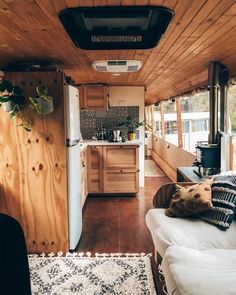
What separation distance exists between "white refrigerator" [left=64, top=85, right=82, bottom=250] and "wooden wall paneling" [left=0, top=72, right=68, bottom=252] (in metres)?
0.05

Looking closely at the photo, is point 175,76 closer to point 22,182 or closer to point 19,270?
point 22,182

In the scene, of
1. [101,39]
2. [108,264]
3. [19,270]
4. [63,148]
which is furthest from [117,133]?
[19,270]

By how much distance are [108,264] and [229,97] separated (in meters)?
2.41

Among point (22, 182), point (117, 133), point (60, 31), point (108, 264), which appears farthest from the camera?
point (117, 133)

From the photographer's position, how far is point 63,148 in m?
3.00

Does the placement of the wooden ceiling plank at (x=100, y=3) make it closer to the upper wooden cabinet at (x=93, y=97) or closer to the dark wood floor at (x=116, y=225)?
the dark wood floor at (x=116, y=225)

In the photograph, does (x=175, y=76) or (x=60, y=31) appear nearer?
(x=60, y=31)

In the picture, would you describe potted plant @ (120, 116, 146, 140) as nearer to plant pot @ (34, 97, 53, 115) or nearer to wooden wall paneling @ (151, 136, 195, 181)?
wooden wall paneling @ (151, 136, 195, 181)

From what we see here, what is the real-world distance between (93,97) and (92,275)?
353 cm

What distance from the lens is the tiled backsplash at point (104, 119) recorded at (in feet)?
19.6

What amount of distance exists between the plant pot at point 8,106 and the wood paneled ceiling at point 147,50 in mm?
461

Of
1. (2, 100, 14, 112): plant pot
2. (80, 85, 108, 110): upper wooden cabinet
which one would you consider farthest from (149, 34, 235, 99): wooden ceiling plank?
(2, 100, 14, 112): plant pot

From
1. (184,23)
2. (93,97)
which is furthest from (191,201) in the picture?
(93,97)

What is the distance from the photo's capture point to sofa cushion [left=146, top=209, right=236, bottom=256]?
7.05 ft
